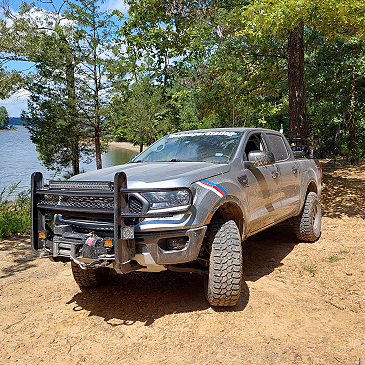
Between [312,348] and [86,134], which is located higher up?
[86,134]

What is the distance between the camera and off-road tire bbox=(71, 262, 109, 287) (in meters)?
4.24

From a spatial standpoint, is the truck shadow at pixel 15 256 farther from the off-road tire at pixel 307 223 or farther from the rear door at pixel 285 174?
the off-road tire at pixel 307 223

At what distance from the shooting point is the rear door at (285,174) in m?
5.18

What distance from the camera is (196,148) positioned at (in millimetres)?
4633

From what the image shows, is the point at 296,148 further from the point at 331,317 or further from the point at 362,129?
the point at 362,129

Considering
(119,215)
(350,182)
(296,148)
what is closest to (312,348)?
(119,215)

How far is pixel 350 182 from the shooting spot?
451 inches

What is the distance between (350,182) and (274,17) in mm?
6965

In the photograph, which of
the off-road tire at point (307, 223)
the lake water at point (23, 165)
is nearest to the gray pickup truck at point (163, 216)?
the off-road tire at point (307, 223)

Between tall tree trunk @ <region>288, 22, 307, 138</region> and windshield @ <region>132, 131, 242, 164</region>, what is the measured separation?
5684 mm

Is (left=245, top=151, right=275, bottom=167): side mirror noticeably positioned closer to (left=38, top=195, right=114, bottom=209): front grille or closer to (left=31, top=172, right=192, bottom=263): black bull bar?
(left=31, top=172, right=192, bottom=263): black bull bar

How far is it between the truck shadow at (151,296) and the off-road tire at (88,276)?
0.11 m

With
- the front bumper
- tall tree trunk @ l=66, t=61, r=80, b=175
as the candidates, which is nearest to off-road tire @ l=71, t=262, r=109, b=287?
the front bumper

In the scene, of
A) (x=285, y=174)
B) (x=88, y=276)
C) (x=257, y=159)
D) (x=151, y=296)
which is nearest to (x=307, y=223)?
(x=285, y=174)
